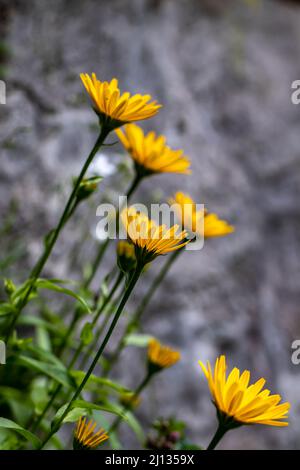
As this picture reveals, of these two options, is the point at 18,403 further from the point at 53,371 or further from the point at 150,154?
the point at 150,154

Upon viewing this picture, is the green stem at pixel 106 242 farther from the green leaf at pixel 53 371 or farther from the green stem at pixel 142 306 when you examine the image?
the green leaf at pixel 53 371

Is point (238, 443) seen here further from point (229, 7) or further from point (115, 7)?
point (229, 7)

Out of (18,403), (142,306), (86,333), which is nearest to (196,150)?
(142,306)

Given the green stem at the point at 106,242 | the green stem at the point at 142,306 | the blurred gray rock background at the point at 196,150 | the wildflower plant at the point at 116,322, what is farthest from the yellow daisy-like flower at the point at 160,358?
the blurred gray rock background at the point at 196,150

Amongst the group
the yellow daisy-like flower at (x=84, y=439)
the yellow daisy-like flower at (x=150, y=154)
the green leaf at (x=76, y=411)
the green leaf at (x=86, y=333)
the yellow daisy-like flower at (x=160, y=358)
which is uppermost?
the yellow daisy-like flower at (x=150, y=154)

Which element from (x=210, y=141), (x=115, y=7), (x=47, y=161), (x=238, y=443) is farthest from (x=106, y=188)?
(x=238, y=443)
